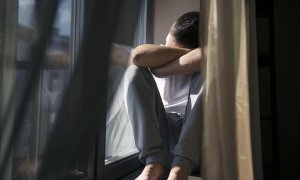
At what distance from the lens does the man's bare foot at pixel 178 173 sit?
2.98ft

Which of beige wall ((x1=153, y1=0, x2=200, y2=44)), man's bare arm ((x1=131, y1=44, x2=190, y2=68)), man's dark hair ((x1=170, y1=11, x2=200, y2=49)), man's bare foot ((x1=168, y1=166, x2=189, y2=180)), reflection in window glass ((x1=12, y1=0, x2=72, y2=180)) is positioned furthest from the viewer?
beige wall ((x1=153, y1=0, x2=200, y2=44))

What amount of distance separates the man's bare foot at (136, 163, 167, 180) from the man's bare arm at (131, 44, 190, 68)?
34 centimetres

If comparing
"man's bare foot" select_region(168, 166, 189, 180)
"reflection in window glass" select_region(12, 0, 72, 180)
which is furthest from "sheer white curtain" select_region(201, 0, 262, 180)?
"reflection in window glass" select_region(12, 0, 72, 180)

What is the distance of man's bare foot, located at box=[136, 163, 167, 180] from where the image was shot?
3.05 ft

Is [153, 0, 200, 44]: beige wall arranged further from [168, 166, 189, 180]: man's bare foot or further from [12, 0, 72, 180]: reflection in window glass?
[12, 0, 72, 180]: reflection in window glass

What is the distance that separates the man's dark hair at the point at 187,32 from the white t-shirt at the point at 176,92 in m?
0.13

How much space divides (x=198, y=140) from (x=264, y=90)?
0.88 m

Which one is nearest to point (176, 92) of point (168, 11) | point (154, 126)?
point (154, 126)

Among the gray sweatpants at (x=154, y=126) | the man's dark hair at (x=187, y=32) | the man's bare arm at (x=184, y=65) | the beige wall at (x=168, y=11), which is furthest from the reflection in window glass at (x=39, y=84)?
the beige wall at (x=168, y=11)

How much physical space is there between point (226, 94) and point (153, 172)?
A: 33cm

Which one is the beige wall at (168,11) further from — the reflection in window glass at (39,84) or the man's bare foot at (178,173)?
the reflection in window glass at (39,84)

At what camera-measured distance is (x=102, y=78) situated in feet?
1.44

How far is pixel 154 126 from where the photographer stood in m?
1.00

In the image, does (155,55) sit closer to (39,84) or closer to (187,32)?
(187,32)
